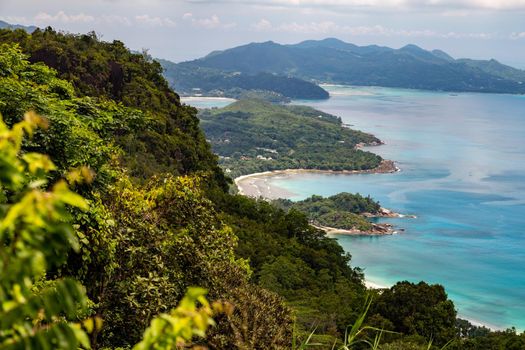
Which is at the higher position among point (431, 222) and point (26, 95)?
point (26, 95)

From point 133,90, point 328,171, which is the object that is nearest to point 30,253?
point 133,90

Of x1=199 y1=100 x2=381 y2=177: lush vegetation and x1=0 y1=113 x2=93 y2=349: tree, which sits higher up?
x1=0 y1=113 x2=93 y2=349: tree

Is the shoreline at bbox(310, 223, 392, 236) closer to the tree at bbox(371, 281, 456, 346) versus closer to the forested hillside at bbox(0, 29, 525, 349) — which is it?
the forested hillside at bbox(0, 29, 525, 349)

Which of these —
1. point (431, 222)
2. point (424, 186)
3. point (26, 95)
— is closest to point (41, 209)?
point (26, 95)

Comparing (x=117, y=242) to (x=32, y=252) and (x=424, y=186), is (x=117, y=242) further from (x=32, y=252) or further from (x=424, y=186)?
(x=424, y=186)

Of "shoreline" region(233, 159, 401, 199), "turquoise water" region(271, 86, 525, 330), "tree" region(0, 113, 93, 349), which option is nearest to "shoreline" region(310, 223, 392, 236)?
"turquoise water" region(271, 86, 525, 330)

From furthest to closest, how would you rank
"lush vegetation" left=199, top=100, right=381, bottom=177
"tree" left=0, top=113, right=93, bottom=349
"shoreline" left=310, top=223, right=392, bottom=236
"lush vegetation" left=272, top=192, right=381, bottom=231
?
"lush vegetation" left=199, top=100, right=381, bottom=177, "lush vegetation" left=272, top=192, right=381, bottom=231, "shoreline" left=310, top=223, right=392, bottom=236, "tree" left=0, top=113, right=93, bottom=349

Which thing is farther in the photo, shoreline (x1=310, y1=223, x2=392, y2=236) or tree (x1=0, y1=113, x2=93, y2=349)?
shoreline (x1=310, y1=223, x2=392, y2=236)

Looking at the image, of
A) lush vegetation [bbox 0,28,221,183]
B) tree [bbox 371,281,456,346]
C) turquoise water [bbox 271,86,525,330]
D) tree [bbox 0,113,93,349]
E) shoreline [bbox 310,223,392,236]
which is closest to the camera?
tree [bbox 0,113,93,349]
